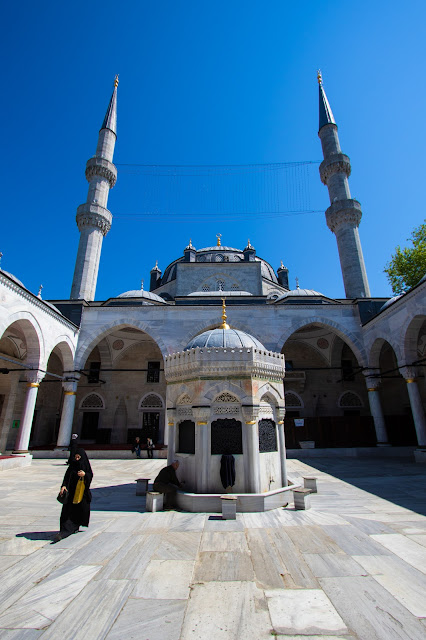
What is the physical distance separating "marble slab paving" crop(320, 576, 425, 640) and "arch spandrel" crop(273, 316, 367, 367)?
12.5 meters

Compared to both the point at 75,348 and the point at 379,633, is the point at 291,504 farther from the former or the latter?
the point at 75,348

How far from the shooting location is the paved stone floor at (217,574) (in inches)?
94.0

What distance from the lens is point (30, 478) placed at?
370 inches

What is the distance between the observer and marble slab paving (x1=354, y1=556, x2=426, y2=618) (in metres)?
2.69

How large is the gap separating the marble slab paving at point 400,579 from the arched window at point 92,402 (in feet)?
59.0

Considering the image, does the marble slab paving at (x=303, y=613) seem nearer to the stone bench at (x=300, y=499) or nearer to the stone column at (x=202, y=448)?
the stone bench at (x=300, y=499)

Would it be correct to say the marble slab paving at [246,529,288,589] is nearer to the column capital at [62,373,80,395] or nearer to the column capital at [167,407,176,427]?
the column capital at [167,407,176,427]

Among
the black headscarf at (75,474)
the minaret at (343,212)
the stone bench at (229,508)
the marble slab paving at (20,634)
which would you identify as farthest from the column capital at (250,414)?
the minaret at (343,212)

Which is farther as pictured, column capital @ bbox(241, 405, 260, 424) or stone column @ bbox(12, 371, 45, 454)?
stone column @ bbox(12, 371, 45, 454)

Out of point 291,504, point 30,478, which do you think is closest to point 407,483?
point 291,504

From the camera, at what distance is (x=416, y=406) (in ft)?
40.5

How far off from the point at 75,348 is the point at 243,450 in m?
12.2

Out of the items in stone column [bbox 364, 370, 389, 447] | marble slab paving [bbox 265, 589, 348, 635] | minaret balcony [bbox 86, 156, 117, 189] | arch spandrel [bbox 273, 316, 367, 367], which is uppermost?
minaret balcony [bbox 86, 156, 117, 189]

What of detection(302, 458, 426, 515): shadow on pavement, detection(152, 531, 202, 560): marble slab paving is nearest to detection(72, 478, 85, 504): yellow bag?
detection(152, 531, 202, 560): marble slab paving
